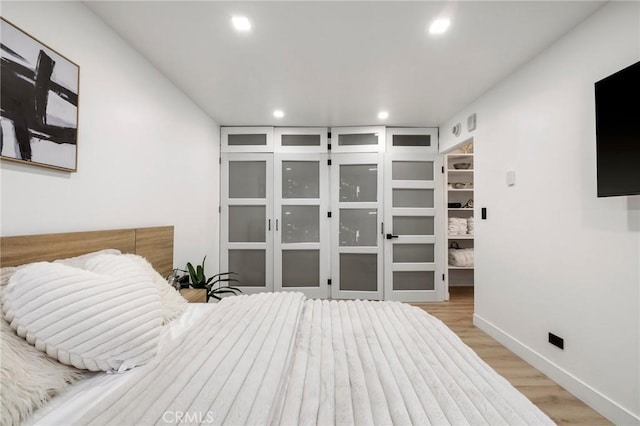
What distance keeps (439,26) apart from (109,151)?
243 cm

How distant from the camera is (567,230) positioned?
1835mm

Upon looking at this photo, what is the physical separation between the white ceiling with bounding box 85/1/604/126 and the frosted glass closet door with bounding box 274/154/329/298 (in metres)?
1.03

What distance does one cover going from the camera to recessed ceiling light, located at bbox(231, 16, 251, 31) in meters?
1.70

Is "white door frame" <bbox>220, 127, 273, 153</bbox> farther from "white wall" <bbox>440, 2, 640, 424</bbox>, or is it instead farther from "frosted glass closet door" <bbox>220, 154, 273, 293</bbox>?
"white wall" <bbox>440, 2, 640, 424</bbox>

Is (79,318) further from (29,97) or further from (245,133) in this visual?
(245,133)

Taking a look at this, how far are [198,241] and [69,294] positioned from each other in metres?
2.34

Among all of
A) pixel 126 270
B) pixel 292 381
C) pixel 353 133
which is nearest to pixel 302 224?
pixel 353 133

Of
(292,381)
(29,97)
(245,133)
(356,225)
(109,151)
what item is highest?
(245,133)

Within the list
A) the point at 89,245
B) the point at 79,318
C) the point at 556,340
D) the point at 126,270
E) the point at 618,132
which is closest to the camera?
the point at 79,318

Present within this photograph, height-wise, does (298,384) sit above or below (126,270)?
below

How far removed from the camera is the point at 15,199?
1.24 metres

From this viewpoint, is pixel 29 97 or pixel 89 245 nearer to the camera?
pixel 29 97

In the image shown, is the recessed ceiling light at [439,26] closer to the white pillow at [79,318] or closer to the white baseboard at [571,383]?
the white pillow at [79,318]

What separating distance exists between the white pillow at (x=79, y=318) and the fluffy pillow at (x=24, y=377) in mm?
23
